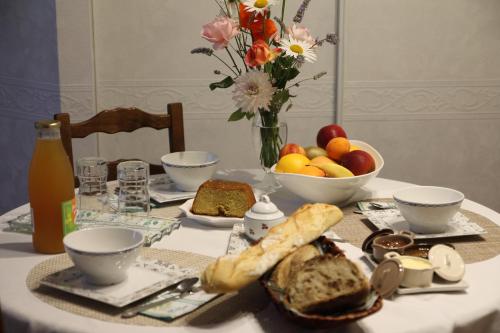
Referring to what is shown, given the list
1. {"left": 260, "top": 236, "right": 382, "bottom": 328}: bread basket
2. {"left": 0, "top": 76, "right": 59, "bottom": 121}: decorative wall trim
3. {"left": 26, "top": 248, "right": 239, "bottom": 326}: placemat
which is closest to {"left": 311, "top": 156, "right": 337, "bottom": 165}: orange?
{"left": 26, "top": 248, "right": 239, "bottom": 326}: placemat

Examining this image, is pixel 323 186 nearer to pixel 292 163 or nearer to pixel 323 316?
pixel 292 163

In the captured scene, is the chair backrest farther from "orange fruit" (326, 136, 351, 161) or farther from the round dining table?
the round dining table

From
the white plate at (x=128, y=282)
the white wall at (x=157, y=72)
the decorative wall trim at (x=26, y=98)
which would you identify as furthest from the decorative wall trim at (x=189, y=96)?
the white plate at (x=128, y=282)

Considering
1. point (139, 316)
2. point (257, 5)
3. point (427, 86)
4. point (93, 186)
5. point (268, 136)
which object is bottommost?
point (139, 316)

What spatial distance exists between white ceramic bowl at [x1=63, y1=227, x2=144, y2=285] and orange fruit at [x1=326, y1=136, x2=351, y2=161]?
2.36 feet

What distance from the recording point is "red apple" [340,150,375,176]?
5.36ft

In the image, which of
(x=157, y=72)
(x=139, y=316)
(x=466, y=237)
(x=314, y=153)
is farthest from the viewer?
(x=157, y=72)

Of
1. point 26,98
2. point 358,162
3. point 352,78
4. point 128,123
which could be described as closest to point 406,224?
point 358,162

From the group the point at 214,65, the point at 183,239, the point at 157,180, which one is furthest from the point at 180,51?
the point at 183,239

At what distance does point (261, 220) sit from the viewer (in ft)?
4.43

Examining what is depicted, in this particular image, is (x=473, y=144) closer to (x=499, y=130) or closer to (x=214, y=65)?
(x=499, y=130)

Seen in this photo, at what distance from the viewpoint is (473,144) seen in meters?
3.28

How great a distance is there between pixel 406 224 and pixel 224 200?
16.2 inches

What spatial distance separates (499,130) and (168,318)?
2.66 meters
